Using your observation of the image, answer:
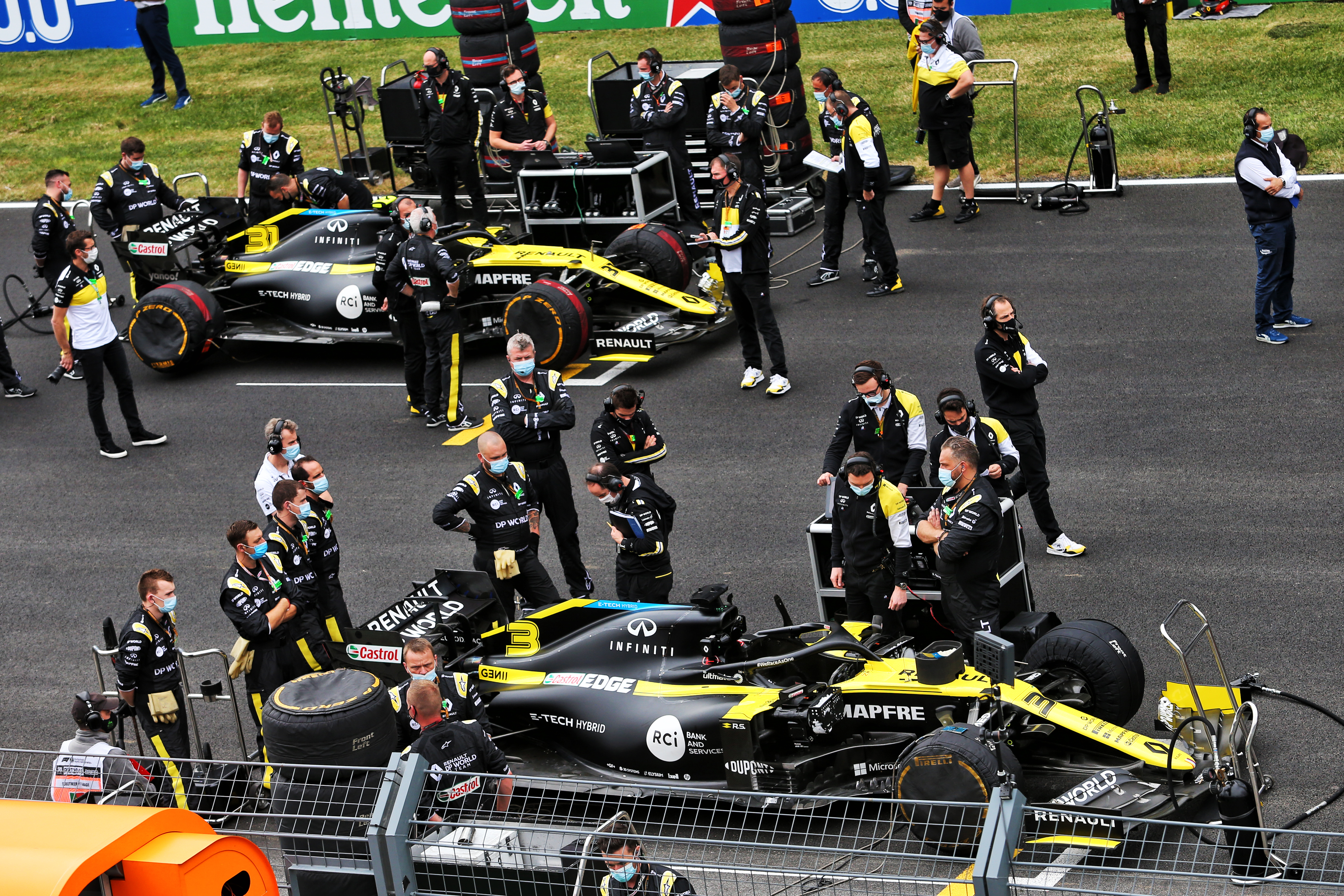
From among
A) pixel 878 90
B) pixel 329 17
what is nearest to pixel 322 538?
pixel 878 90

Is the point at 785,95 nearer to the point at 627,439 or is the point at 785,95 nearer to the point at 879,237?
the point at 879,237

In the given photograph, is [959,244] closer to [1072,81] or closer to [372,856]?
[1072,81]

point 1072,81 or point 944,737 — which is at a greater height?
point 1072,81

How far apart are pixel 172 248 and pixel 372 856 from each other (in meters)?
12.2

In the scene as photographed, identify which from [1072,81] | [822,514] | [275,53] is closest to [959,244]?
[1072,81]

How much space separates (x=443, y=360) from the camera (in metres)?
13.8

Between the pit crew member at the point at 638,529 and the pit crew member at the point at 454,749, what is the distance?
2.31m

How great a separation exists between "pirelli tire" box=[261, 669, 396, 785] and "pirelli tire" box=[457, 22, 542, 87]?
46.7ft

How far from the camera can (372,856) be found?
5.14 meters

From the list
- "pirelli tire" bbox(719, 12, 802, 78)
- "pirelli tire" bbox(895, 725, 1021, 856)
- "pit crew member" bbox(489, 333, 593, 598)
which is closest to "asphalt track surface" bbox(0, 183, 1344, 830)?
"pit crew member" bbox(489, 333, 593, 598)

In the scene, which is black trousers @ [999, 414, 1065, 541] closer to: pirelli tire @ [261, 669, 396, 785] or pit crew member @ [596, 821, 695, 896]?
pirelli tire @ [261, 669, 396, 785]

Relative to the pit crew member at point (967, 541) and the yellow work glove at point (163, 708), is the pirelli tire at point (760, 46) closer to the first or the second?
the pit crew member at point (967, 541)

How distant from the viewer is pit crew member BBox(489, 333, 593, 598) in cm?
1093

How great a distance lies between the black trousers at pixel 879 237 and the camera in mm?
15164
